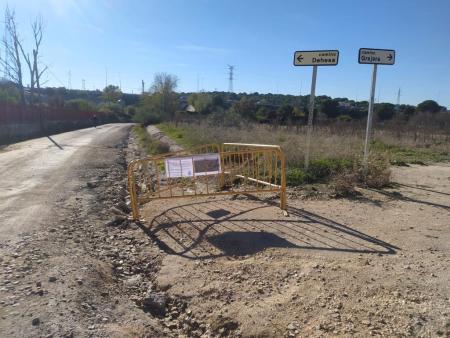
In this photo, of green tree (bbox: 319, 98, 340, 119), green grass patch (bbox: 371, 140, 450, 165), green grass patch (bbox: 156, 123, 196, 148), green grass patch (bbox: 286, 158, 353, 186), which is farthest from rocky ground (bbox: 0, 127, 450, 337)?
green tree (bbox: 319, 98, 340, 119)

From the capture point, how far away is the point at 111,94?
11681cm

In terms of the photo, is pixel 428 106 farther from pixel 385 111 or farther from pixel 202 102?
pixel 202 102

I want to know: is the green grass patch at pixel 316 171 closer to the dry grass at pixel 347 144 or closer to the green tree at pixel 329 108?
the dry grass at pixel 347 144

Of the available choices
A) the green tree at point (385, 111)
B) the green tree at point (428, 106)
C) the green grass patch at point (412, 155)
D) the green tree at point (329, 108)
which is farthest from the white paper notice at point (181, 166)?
the green tree at point (428, 106)

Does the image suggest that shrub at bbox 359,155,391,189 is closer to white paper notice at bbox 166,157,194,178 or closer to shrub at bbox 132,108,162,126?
white paper notice at bbox 166,157,194,178

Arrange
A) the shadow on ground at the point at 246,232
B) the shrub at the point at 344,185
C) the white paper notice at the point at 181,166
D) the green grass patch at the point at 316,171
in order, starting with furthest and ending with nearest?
1. the green grass patch at the point at 316,171
2. the shrub at the point at 344,185
3. the white paper notice at the point at 181,166
4. the shadow on ground at the point at 246,232

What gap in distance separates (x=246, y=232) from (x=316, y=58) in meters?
4.52

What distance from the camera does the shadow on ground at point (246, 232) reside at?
5137 millimetres

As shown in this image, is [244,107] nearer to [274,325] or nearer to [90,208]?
[90,208]

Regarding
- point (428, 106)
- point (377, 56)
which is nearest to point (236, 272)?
point (377, 56)

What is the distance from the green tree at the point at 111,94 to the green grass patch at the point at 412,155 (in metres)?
107

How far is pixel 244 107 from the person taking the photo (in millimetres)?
39719

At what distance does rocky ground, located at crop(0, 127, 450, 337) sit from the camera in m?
3.46

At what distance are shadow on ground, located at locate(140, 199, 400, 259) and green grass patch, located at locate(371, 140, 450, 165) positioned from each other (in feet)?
24.8
